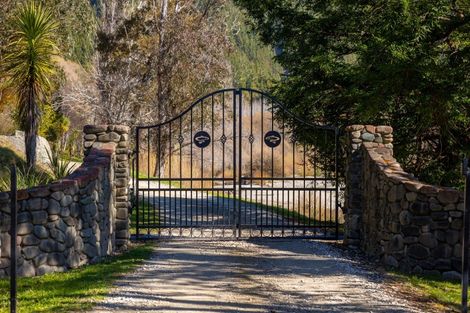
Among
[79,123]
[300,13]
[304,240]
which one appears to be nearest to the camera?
[304,240]

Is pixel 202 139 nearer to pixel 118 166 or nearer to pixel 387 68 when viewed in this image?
pixel 118 166

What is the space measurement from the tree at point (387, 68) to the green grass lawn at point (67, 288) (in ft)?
19.8

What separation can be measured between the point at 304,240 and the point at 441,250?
3.71 m

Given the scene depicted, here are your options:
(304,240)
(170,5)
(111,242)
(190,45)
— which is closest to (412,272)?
(304,240)

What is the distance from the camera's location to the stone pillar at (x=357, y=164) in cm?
1199

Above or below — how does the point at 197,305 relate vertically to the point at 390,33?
below

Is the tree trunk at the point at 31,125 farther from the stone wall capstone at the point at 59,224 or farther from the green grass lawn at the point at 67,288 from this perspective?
the green grass lawn at the point at 67,288

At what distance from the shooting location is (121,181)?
1195cm

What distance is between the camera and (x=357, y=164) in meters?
12.1

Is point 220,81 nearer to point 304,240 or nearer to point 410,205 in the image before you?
point 304,240

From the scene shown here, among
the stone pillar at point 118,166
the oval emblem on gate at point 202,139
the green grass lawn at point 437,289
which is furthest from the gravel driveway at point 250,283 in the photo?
the oval emblem on gate at point 202,139

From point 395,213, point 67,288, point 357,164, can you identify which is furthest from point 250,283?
point 357,164

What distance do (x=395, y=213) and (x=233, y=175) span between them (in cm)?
348

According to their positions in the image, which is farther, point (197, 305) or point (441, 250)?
point (441, 250)
